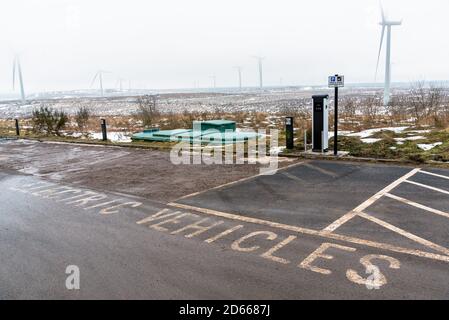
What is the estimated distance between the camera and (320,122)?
1256cm

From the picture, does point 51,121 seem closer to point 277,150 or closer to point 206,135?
point 206,135

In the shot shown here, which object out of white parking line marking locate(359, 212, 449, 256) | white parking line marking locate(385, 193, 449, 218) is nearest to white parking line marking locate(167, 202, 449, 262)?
white parking line marking locate(359, 212, 449, 256)

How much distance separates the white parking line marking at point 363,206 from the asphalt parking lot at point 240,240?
0.02m

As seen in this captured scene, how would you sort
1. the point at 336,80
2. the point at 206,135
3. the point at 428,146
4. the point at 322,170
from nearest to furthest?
1. the point at 322,170
2. the point at 336,80
3. the point at 428,146
4. the point at 206,135

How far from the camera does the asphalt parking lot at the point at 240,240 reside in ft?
14.3

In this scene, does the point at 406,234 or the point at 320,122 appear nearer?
the point at 406,234

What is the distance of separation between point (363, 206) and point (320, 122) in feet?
19.1

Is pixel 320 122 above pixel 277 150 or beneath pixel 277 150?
above

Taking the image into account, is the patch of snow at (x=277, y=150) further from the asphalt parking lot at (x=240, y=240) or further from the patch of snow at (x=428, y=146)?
the patch of snow at (x=428, y=146)

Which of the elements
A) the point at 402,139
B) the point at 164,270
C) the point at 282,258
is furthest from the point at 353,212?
the point at 402,139

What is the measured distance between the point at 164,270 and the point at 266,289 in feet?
4.31

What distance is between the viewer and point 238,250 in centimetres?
536

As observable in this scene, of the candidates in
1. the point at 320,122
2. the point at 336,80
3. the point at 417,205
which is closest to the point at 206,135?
the point at 320,122
